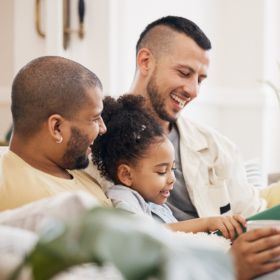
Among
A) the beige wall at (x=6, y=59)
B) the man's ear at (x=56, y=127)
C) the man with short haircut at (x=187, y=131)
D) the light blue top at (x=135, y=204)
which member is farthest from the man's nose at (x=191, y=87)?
Answer: the beige wall at (x=6, y=59)

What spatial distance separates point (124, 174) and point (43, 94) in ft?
1.34

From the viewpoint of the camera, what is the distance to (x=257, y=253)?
1237 millimetres

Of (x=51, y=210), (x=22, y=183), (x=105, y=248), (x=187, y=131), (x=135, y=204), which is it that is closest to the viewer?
(x=105, y=248)

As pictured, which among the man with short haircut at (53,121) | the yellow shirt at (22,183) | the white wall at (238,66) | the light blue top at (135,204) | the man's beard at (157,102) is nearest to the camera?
the yellow shirt at (22,183)

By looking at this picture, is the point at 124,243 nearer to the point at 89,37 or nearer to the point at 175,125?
the point at 175,125

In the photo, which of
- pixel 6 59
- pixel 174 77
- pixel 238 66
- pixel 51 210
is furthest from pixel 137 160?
pixel 238 66

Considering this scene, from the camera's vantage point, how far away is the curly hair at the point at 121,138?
1.68 m

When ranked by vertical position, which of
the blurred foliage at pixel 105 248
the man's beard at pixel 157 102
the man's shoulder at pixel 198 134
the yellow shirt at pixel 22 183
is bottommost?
the man's shoulder at pixel 198 134

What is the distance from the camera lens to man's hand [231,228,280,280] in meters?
1.23

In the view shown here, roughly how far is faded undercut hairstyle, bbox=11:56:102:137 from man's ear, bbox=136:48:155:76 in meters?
0.88

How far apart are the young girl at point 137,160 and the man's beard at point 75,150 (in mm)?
162

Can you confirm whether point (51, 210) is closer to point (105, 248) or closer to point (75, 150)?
point (105, 248)

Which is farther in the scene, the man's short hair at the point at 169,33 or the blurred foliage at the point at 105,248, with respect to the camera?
the man's short hair at the point at 169,33

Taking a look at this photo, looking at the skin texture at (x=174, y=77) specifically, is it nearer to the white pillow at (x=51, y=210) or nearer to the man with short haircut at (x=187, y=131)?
the man with short haircut at (x=187, y=131)
